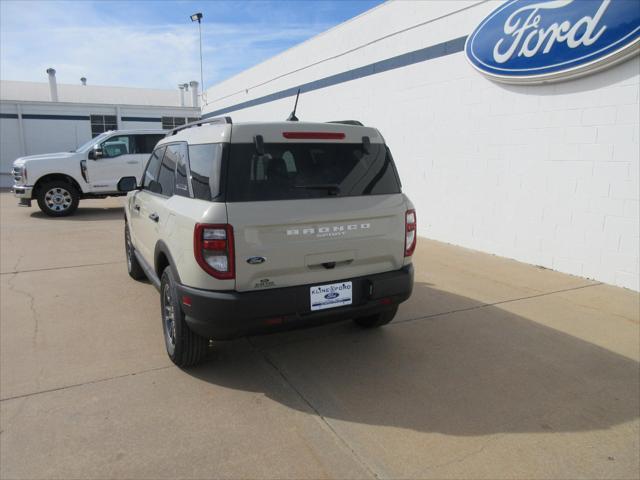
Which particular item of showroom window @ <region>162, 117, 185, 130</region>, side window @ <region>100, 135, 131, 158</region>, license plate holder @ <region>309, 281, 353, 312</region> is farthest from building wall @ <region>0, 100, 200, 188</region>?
license plate holder @ <region>309, 281, 353, 312</region>

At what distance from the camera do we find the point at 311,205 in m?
3.08

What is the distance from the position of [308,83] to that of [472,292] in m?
9.35

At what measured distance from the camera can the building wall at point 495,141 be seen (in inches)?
220

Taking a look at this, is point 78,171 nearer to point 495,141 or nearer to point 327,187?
point 495,141

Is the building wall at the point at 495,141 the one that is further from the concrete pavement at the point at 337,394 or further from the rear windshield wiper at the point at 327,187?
the rear windshield wiper at the point at 327,187

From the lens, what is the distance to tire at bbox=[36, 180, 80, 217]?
10930 mm

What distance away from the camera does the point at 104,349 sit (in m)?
3.85

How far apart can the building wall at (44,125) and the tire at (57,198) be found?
1218cm

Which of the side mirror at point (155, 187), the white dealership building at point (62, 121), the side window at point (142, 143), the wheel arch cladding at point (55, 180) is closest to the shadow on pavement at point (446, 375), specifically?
the side mirror at point (155, 187)

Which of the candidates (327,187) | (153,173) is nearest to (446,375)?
(327,187)

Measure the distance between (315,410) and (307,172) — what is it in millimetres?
1613

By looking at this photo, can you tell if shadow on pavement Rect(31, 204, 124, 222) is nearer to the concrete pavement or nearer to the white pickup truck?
the white pickup truck

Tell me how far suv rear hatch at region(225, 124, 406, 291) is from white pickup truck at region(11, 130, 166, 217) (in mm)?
9067

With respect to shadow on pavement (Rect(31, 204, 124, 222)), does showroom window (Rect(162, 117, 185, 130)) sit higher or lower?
higher
